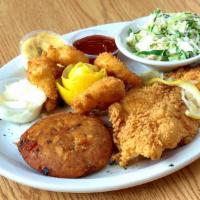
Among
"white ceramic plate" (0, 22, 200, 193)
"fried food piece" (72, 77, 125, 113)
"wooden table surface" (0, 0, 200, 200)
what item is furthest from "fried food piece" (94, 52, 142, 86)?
"wooden table surface" (0, 0, 200, 200)

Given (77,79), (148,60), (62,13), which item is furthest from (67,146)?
(62,13)

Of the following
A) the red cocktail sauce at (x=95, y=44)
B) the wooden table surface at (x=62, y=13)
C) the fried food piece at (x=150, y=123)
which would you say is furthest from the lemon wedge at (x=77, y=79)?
the wooden table surface at (x=62, y=13)

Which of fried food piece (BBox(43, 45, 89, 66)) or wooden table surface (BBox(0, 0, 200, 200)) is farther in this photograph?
wooden table surface (BBox(0, 0, 200, 200))

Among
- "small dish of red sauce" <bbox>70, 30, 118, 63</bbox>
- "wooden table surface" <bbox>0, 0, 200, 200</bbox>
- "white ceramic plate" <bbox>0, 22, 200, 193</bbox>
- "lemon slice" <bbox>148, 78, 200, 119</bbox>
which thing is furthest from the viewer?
"wooden table surface" <bbox>0, 0, 200, 200</bbox>

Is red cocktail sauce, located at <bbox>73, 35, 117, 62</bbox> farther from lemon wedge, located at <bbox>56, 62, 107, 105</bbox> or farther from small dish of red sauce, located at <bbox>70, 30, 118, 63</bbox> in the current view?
lemon wedge, located at <bbox>56, 62, 107, 105</bbox>

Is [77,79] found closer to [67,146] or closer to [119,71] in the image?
[119,71]

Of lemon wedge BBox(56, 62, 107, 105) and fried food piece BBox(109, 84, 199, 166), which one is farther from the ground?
lemon wedge BBox(56, 62, 107, 105)

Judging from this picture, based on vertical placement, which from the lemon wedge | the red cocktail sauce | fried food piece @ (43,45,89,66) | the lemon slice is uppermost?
fried food piece @ (43,45,89,66)
